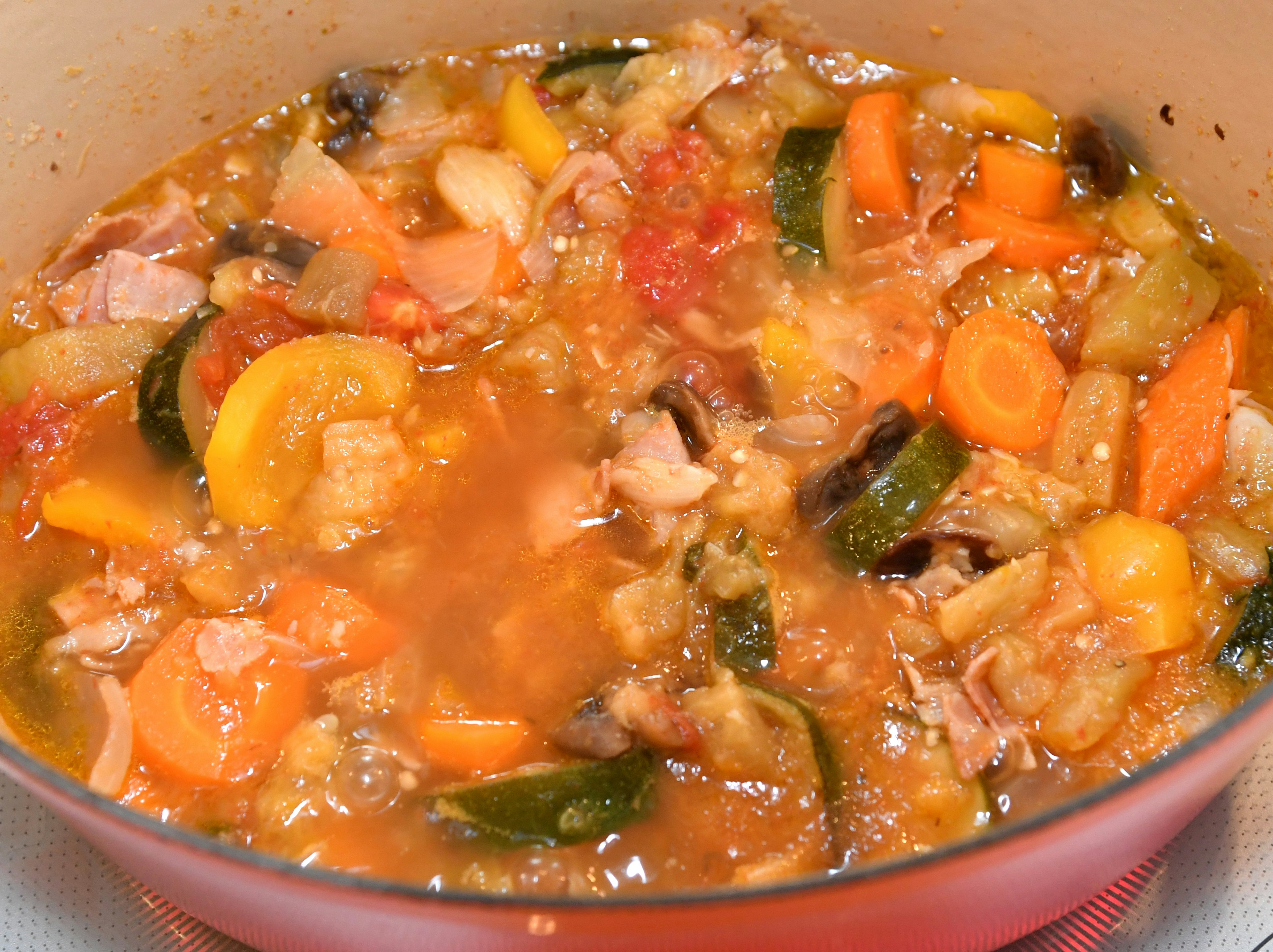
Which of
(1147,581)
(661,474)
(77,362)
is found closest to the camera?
(1147,581)

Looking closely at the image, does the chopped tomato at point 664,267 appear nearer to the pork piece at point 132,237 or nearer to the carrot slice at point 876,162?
the carrot slice at point 876,162

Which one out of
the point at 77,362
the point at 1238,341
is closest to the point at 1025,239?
the point at 1238,341

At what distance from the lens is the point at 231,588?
2.24 meters

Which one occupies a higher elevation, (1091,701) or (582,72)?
(582,72)

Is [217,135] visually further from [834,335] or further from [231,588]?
[834,335]

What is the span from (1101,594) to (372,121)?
2090mm

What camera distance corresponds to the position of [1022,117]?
2807 millimetres

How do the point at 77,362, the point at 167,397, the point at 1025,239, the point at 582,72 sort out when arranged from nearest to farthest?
the point at 167,397
the point at 77,362
the point at 1025,239
the point at 582,72

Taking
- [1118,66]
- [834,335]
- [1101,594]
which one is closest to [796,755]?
[1101,594]

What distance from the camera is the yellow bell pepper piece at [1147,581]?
6.91 ft

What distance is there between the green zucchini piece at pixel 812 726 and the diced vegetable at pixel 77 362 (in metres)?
1.56

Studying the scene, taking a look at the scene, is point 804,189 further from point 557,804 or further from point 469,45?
point 557,804

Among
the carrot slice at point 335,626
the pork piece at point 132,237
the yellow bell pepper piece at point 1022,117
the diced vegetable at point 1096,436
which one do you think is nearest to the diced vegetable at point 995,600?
the diced vegetable at point 1096,436

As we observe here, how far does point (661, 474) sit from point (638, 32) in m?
1.40
